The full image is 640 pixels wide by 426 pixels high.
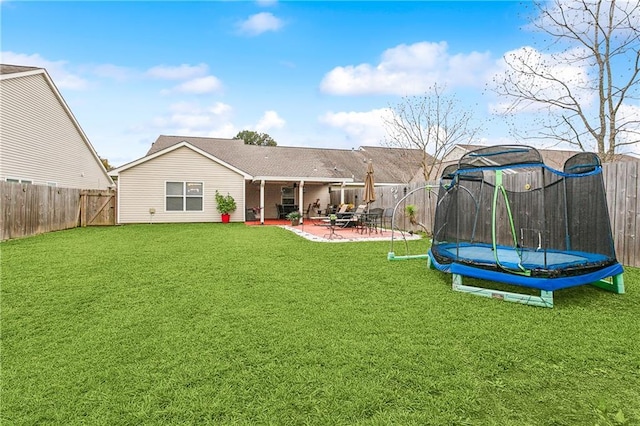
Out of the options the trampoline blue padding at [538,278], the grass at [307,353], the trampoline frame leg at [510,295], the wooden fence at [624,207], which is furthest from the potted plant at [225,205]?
the trampoline frame leg at [510,295]

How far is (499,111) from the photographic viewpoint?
10.9 m

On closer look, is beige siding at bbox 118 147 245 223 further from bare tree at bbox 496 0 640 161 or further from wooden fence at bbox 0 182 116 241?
bare tree at bbox 496 0 640 161

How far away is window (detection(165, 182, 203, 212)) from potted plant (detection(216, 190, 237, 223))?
97 centimetres

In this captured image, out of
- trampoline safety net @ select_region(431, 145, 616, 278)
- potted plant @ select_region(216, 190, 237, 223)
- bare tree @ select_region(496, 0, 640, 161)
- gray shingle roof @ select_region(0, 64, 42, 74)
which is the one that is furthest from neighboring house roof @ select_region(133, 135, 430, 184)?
trampoline safety net @ select_region(431, 145, 616, 278)

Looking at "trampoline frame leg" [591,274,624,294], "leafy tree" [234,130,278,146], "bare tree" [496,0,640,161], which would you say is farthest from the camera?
"leafy tree" [234,130,278,146]

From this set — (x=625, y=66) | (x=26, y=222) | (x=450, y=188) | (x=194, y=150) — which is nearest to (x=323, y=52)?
(x=194, y=150)

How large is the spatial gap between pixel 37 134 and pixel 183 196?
614 centimetres

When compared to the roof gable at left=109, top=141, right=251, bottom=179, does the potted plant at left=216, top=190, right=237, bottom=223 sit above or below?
below

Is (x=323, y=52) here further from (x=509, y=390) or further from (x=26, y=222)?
(x=509, y=390)

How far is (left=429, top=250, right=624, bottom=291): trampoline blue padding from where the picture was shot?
13.5 ft

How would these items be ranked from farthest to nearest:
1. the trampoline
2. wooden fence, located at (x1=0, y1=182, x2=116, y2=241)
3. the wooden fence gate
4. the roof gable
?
1. the roof gable
2. the wooden fence gate
3. wooden fence, located at (x1=0, y1=182, x2=116, y2=241)
4. the trampoline

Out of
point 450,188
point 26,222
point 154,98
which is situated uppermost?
point 154,98

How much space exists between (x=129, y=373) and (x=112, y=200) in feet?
50.0

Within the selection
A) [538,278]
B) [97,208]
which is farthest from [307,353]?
[97,208]
